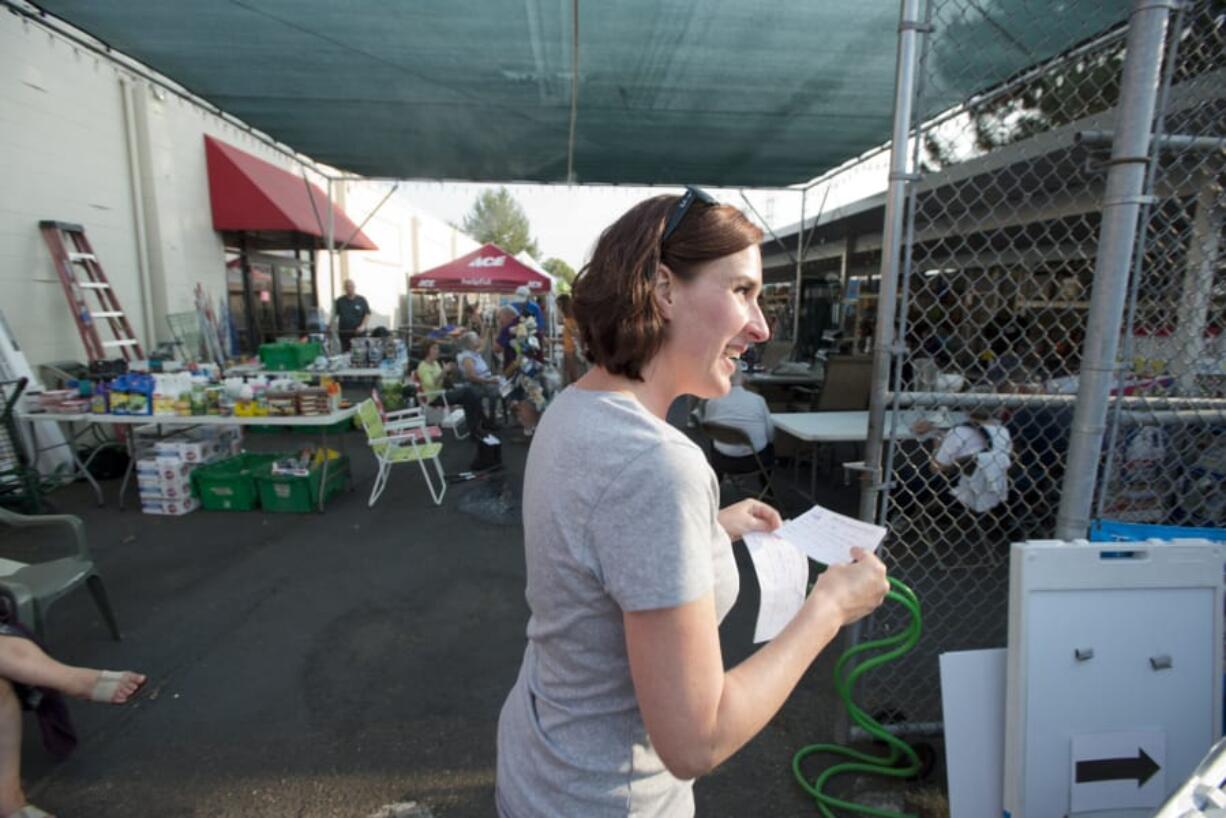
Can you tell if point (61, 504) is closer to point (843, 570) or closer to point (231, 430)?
point (231, 430)

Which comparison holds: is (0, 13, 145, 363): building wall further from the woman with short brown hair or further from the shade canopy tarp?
the woman with short brown hair

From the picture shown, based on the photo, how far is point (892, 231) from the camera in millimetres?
1796

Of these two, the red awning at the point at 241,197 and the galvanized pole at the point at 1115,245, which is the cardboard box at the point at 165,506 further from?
the galvanized pole at the point at 1115,245

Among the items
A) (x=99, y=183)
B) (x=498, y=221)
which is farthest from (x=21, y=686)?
(x=498, y=221)

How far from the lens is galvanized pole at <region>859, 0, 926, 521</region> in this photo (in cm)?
172

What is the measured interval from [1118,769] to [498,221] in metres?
62.1

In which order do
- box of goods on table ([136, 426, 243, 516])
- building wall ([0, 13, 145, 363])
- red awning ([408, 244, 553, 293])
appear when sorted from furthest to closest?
red awning ([408, 244, 553, 293]) → building wall ([0, 13, 145, 363]) → box of goods on table ([136, 426, 243, 516])

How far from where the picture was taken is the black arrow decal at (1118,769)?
157 cm

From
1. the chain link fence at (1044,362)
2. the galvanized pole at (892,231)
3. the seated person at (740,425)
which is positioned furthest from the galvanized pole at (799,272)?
the galvanized pole at (892,231)

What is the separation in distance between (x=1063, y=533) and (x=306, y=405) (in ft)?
16.8

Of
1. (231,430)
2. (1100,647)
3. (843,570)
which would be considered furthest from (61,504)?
(1100,647)

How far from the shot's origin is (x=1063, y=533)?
173 centimetres

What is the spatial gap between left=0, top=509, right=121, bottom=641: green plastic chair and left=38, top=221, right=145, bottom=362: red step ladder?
4570 millimetres

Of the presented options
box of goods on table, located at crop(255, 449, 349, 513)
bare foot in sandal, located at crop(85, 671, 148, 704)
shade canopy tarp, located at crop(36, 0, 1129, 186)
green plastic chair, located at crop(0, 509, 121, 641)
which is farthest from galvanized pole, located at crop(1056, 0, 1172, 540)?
box of goods on table, located at crop(255, 449, 349, 513)
